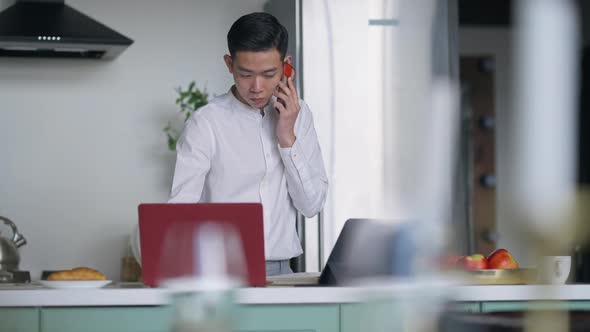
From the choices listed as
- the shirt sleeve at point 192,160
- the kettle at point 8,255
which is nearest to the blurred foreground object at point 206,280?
the shirt sleeve at point 192,160

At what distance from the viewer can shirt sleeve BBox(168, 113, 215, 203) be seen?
2.41 metres

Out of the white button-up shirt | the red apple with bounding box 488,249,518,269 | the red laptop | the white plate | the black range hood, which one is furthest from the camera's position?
the black range hood

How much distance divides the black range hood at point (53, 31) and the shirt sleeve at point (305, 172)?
152 centimetres

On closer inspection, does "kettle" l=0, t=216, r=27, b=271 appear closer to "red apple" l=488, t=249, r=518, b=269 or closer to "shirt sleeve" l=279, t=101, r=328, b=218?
"shirt sleeve" l=279, t=101, r=328, b=218

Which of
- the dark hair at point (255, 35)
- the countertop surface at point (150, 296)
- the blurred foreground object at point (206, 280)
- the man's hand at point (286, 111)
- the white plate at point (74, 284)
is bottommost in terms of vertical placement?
the countertop surface at point (150, 296)

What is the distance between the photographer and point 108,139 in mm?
4328

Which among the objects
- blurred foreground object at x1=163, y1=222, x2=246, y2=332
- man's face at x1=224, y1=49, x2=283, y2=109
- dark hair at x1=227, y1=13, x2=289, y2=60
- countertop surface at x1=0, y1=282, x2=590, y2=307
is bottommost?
countertop surface at x1=0, y1=282, x2=590, y2=307

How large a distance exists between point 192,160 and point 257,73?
30cm

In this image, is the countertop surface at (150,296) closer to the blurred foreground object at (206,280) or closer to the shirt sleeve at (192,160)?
the shirt sleeve at (192,160)

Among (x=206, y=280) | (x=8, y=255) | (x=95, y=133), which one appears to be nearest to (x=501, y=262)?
(x=206, y=280)

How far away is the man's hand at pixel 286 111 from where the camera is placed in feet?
8.05

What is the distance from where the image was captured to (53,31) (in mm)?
3828

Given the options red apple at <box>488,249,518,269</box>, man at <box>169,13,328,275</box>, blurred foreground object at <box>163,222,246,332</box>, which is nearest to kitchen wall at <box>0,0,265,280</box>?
man at <box>169,13,328,275</box>

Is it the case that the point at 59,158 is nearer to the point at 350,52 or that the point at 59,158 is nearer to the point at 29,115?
the point at 29,115
